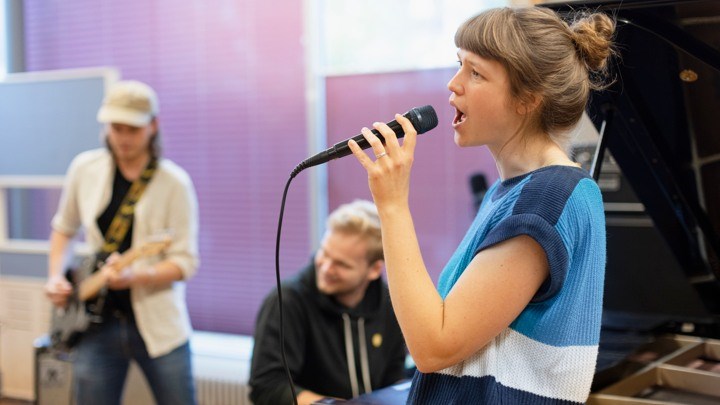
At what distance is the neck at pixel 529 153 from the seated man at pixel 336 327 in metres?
1.12

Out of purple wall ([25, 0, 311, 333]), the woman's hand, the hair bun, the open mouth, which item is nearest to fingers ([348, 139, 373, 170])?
the woman's hand

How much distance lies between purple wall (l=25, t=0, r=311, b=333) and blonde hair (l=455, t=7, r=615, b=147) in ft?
8.69

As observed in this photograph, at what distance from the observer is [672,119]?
141 centimetres

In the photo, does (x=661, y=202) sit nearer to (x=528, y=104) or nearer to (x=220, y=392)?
(x=528, y=104)

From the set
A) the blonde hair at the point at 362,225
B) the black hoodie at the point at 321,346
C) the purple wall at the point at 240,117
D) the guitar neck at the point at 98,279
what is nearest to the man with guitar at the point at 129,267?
the guitar neck at the point at 98,279

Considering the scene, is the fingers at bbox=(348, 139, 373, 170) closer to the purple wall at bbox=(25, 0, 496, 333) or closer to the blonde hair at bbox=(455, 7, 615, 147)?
the blonde hair at bbox=(455, 7, 615, 147)

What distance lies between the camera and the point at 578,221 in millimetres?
1013

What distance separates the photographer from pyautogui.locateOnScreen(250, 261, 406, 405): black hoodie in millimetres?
2119

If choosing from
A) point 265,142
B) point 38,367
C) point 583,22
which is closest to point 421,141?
point 265,142

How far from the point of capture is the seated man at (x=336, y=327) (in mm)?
2131

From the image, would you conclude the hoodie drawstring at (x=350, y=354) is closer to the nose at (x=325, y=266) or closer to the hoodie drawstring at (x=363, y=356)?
the hoodie drawstring at (x=363, y=356)

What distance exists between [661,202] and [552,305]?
64 cm

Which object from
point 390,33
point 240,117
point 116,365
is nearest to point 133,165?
point 116,365

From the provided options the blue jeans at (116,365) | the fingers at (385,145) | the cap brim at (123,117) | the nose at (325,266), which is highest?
the fingers at (385,145)
